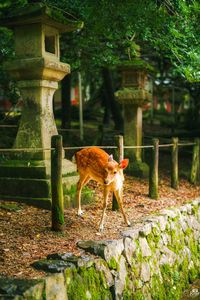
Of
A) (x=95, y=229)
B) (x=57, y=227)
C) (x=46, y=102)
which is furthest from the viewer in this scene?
(x=46, y=102)

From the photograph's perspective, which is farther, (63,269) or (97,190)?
(97,190)

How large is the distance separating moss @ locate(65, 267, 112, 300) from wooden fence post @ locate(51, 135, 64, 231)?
1039 millimetres

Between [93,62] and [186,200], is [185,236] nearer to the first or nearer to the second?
[186,200]

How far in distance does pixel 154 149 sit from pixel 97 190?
4.92 feet

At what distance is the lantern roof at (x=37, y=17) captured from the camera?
21.9 ft

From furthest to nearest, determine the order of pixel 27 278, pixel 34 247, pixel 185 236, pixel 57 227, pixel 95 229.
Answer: pixel 185 236 < pixel 95 229 < pixel 57 227 < pixel 34 247 < pixel 27 278

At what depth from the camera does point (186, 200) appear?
30.1 feet

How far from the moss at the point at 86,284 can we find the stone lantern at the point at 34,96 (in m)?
2.24

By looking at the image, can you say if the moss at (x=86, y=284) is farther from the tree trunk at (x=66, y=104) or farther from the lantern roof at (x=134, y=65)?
the tree trunk at (x=66, y=104)

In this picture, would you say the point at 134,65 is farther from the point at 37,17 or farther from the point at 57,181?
the point at 57,181

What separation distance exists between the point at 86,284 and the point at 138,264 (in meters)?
1.42

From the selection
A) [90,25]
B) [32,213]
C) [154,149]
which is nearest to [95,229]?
[32,213]

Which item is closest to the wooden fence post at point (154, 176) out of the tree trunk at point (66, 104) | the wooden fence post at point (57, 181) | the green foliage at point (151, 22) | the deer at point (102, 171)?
the green foliage at point (151, 22)

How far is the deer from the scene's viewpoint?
590 cm
